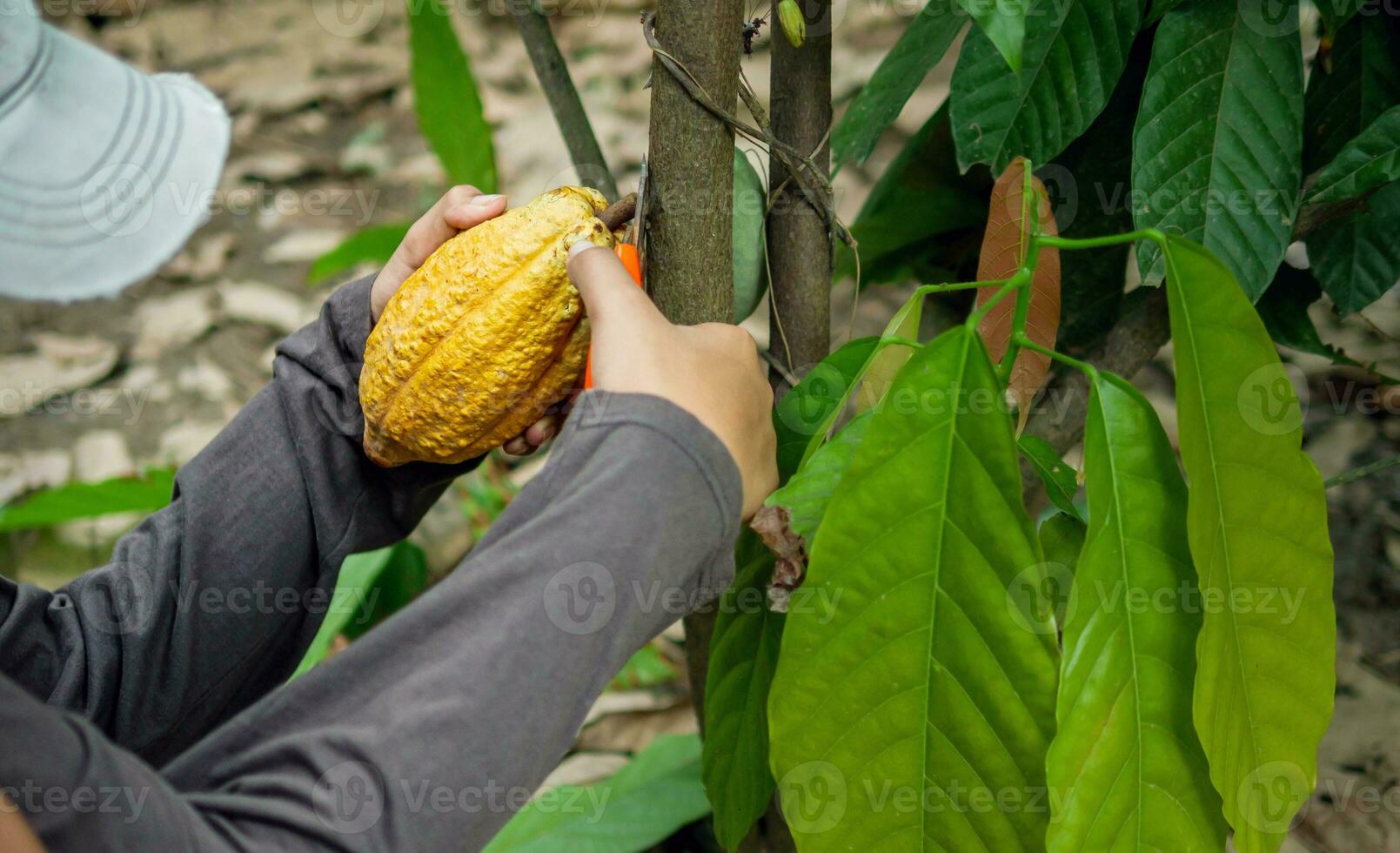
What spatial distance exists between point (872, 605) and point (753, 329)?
5.91 feet

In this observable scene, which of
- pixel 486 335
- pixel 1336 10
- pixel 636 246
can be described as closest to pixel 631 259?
pixel 636 246

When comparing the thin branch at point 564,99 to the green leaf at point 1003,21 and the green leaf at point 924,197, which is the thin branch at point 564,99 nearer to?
the green leaf at point 924,197

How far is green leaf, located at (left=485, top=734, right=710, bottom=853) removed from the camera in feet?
4.79

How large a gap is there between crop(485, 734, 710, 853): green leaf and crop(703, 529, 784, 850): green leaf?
48 cm

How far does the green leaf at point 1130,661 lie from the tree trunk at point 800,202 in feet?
1.07

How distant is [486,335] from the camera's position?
818mm

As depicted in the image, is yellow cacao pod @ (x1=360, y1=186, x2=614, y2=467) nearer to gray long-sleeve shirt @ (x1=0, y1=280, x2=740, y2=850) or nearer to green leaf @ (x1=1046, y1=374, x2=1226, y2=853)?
gray long-sleeve shirt @ (x1=0, y1=280, x2=740, y2=850)

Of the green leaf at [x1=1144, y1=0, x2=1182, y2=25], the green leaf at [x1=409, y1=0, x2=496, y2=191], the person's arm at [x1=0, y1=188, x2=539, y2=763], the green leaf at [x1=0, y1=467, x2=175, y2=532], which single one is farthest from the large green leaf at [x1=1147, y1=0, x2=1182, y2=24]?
the green leaf at [x1=0, y1=467, x2=175, y2=532]

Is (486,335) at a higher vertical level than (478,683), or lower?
higher

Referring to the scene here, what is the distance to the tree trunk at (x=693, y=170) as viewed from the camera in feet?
2.74

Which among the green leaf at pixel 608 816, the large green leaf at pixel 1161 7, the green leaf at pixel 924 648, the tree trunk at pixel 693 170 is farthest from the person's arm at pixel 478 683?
the green leaf at pixel 608 816

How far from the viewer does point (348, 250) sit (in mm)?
1685

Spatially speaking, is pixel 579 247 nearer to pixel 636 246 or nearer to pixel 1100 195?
pixel 636 246

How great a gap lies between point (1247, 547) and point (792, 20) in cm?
53
